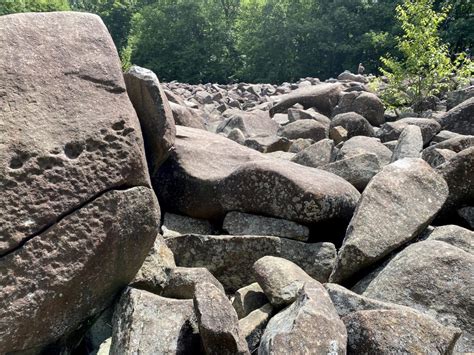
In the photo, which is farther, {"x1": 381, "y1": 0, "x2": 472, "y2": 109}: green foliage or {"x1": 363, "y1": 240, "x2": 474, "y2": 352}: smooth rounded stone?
{"x1": 381, "y1": 0, "x2": 472, "y2": 109}: green foliage

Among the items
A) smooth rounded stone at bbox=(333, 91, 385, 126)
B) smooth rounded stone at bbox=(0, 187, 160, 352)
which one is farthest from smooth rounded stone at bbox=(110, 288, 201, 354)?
smooth rounded stone at bbox=(333, 91, 385, 126)

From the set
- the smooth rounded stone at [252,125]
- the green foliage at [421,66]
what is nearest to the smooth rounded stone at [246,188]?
→ the smooth rounded stone at [252,125]

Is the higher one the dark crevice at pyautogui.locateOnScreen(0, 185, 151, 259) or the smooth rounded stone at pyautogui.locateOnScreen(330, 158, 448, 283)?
the dark crevice at pyautogui.locateOnScreen(0, 185, 151, 259)

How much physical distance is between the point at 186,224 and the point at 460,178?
2.12 meters

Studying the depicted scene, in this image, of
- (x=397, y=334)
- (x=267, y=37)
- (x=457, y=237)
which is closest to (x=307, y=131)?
(x=457, y=237)

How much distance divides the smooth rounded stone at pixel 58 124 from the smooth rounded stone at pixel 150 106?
395 mm

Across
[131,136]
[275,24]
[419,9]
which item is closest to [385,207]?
[131,136]

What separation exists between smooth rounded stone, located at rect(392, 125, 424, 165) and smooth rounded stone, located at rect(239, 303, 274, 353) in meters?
2.62

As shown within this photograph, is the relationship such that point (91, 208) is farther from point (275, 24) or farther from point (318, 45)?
point (275, 24)

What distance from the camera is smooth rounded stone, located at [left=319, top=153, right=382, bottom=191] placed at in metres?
4.95

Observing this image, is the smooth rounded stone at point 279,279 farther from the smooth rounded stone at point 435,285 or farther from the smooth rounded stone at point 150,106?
the smooth rounded stone at point 150,106

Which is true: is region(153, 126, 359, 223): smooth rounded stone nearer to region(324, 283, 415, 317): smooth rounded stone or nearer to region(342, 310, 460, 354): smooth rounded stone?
region(324, 283, 415, 317): smooth rounded stone

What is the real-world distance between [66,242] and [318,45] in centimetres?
3056

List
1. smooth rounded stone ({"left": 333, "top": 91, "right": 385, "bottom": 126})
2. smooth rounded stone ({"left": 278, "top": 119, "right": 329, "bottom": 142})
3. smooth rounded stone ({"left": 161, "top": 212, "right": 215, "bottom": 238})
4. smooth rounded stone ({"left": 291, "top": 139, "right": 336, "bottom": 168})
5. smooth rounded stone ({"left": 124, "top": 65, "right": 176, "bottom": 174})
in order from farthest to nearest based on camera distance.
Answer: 1. smooth rounded stone ({"left": 333, "top": 91, "right": 385, "bottom": 126})
2. smooth rounded stone ({"left": 278, "top": 119, "right": 329, "bottom": 142})
3. smooth rounded stone ({"left": 291, "top": 139, "right": 336, "bottom": 168})
4. smooth rounded stone ({"left": 161, "top": 212, "right": 215, "bottom": 238})
5. smooth rounded stone ({"left": 124, "top": 65, "right": 176, "bottom": 174})
